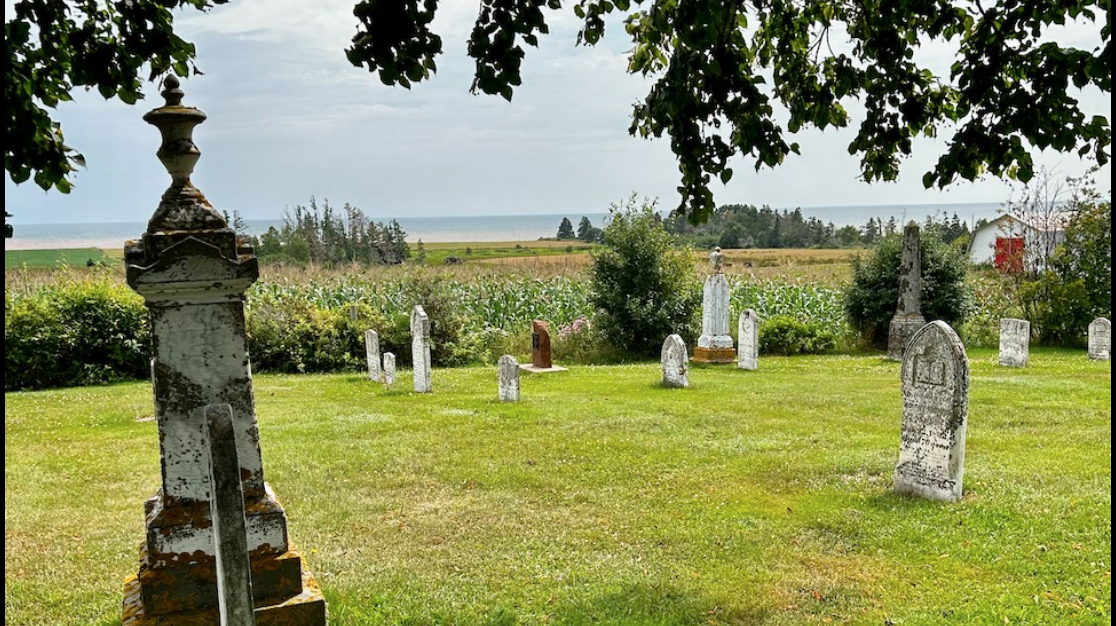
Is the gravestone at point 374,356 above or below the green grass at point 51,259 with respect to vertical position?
below

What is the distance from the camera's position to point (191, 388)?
3.57 metres

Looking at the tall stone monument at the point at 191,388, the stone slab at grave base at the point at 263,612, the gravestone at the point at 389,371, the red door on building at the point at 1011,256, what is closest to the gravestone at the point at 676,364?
the gravestone at the point at 389,371

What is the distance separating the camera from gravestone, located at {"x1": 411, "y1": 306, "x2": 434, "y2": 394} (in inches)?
542

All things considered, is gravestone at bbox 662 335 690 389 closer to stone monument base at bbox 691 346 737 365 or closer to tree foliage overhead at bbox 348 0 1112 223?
stone monument base at bbox 691 346 737 365

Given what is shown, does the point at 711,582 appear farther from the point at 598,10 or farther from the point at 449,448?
the point at 449,448

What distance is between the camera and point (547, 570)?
5.77 metres

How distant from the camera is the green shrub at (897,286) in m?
20.1

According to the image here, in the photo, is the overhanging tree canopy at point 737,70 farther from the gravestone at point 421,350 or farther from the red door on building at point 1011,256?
the red door on building at point 1011,256

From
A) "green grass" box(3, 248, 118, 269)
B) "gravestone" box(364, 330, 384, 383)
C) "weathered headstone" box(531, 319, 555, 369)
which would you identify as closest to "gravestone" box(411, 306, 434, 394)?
"gravestone" box(364, 330, 384, 383)

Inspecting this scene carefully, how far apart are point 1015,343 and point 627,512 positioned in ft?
40.6

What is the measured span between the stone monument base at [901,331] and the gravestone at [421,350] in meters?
10.7

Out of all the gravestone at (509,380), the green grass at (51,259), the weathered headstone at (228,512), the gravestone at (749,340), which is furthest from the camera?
the green grass at (51,259)

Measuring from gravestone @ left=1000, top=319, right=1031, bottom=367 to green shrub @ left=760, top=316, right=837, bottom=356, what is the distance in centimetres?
496

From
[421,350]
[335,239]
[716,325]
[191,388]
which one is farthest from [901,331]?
[335,239]
